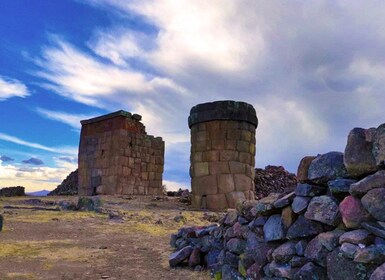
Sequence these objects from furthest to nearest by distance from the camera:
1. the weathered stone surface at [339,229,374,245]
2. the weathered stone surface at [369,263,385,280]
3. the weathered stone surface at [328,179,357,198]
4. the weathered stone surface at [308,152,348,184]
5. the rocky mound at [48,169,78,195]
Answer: the rocky mound at [48,169,78,195]
the weathered stone surface at [308,152,348,184]
the weathered stone surface at [328,179,357,198]
the weathered stone surface at [339,229,374,245]
the weathered stone surface at [369,263,385,280]

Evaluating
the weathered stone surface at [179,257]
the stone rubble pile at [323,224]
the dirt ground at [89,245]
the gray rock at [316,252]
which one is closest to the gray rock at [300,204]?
the stone rubble pile at [323,224]

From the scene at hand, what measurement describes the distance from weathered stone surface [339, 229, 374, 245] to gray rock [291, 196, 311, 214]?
1.87 feet

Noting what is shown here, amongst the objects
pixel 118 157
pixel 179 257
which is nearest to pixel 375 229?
pixel 179 257

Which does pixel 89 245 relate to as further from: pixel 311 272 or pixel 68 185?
pixel 68 185

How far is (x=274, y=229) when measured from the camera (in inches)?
144

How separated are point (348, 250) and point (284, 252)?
79 centimetres

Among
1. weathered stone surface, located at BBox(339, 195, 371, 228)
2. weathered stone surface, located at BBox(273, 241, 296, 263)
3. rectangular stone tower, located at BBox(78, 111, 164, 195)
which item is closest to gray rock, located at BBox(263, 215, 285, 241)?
weathered stone surface, located at BBox(273, 241, 296, 263)

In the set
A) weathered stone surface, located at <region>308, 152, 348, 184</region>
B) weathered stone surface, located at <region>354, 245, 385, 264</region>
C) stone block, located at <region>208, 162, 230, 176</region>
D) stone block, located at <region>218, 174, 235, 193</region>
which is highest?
stone block, located at <region>208, 162, 230, 176</region>

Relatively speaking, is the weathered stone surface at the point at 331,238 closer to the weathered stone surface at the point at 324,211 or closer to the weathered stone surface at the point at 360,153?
the weathered stone surface at the point at 324,211

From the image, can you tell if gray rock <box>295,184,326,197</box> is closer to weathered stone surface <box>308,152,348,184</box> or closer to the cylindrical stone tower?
weathered stone surface <box>308,152,348,184</box>

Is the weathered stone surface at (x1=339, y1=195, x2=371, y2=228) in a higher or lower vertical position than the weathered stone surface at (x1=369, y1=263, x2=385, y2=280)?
higher

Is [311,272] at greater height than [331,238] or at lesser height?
lesser

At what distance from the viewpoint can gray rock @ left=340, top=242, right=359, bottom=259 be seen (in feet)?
8.70

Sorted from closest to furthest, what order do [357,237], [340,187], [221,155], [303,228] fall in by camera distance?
[357,237] < [340,187] < [303,228] < [221,155]
